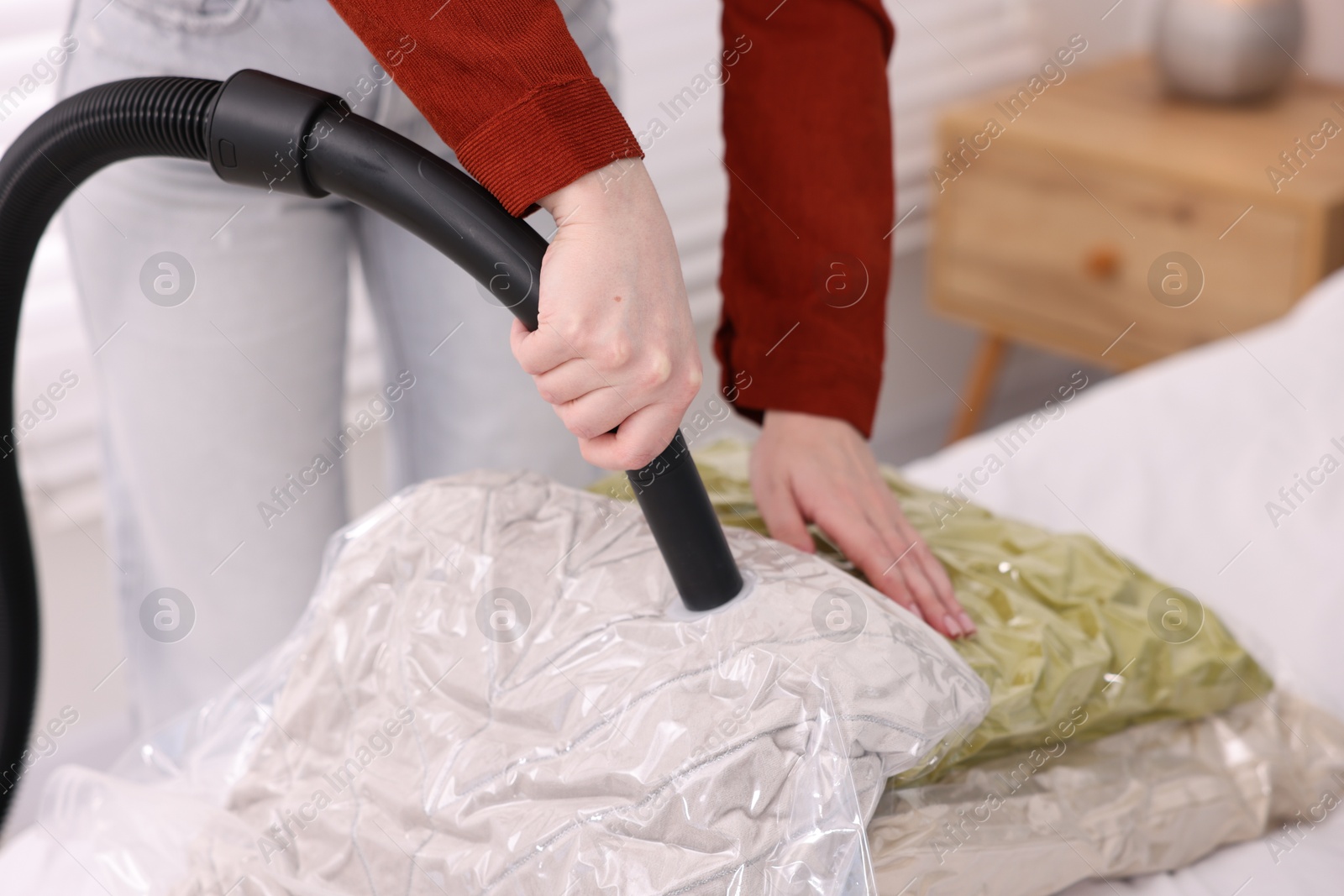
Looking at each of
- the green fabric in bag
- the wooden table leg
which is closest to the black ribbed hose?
the green fabric in bag

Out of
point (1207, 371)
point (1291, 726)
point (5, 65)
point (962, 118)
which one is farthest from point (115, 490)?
point (962, 118)

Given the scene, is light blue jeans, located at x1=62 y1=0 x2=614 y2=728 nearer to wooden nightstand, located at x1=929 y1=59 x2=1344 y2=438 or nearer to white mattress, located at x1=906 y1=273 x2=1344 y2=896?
white mattress, located at x1=906 y1=273 x2=1344 y2=896

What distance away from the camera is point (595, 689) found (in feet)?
2.04

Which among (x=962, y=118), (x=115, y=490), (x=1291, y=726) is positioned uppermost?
(x=115, y=490)

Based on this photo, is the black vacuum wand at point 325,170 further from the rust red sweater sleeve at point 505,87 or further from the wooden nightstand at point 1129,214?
the wooden nightstand at point 1129,214

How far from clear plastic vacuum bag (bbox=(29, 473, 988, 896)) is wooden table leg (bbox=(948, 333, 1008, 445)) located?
61.8 inches

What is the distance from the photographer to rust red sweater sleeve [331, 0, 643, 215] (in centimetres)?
52

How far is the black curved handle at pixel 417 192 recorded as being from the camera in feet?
1.76

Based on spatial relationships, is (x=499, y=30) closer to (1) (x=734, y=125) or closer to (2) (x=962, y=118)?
(1) (x=734, y=125)

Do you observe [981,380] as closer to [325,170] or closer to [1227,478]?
[1227,478]

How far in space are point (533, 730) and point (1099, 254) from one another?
151 centimetres

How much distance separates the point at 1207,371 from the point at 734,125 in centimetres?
66

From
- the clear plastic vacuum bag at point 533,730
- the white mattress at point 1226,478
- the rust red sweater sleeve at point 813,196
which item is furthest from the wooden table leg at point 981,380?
the clear plastic vacuum bag at point 533,730

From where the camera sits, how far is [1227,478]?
1.12 metres
